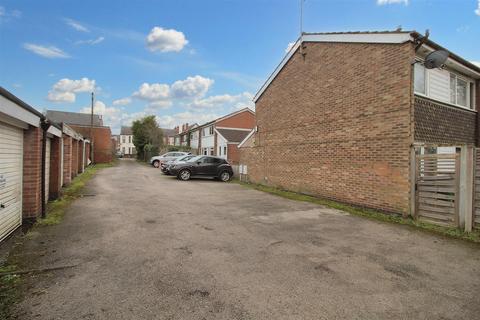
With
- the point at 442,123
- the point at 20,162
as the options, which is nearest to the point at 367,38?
the point at 442,123

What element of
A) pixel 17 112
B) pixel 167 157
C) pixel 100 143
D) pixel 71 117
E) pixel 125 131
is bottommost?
pixel 167 157

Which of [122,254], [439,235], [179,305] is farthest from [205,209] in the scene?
[439,235]

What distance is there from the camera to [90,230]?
5.75 meters

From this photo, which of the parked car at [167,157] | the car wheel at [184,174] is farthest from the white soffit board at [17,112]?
the parked car at [167,157]

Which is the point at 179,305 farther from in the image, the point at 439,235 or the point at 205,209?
the point at 439,235

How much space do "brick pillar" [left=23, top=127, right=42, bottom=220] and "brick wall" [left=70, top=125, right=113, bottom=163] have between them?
28.8 m

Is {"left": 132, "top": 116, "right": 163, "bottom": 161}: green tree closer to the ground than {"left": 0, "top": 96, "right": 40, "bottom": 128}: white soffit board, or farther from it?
farther from it

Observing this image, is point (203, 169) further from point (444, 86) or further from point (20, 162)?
point (444, 86)

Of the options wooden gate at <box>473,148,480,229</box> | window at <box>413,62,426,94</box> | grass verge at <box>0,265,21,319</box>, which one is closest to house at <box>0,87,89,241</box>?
grass verge at <box>0,265,21,319</box>

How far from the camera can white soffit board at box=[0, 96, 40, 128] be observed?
4.37m

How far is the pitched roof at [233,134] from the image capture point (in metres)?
27.3

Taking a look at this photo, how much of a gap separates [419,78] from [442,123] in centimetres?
179

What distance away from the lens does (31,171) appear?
20.2ft

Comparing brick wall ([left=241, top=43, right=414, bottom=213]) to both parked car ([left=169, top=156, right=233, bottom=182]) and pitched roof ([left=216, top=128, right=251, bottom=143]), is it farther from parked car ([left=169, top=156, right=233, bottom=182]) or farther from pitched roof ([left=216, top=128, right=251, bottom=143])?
pitched roof ([left=216, top=128, right=251, bottom=143])
